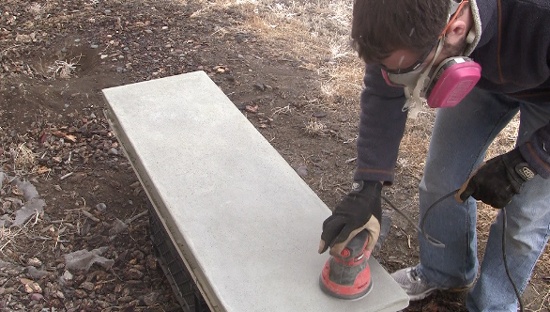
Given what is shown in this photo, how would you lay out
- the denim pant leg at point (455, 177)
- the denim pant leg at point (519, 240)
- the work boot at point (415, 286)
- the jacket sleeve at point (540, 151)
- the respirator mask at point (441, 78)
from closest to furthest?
the respirator mask at point (441, 78) < the jacket sleeve at point (540, 151) < the denim pant leg at point (519, 240) < the denim pant leg at point (455, 177) < the work boot at point (415, 286)

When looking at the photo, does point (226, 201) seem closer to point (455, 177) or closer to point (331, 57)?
point (455, 177)

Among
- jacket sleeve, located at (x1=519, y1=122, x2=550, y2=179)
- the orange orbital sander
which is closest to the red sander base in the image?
the orange orbital sander

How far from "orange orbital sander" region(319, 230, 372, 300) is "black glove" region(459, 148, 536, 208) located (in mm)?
440

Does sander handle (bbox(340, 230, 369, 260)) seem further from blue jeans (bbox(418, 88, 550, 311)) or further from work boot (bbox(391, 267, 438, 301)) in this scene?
work boot (bbox(391, 267, 438, 301))

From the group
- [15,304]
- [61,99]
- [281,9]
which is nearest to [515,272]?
[15,304]

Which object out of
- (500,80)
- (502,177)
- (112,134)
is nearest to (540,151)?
(502,177)

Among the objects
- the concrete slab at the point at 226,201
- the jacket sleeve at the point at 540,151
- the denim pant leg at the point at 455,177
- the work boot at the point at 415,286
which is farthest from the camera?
the work boot at the point at 415,286

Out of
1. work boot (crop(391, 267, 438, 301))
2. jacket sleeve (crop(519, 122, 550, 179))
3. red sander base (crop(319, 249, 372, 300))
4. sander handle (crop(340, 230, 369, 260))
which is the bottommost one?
work boot (crop(391, 267, 438, 301))

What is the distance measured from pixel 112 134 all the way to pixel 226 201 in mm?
1694

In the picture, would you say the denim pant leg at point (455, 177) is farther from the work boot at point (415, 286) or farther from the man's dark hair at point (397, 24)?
the man's dark hair at point (397, 24)

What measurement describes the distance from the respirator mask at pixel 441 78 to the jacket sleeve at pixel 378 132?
25cm

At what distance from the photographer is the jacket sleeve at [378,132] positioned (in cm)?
224

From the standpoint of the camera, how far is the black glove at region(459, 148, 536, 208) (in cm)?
201

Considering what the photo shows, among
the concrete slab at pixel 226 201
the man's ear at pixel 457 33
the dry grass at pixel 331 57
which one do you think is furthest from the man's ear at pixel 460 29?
the dry grass at pixel 331 57
